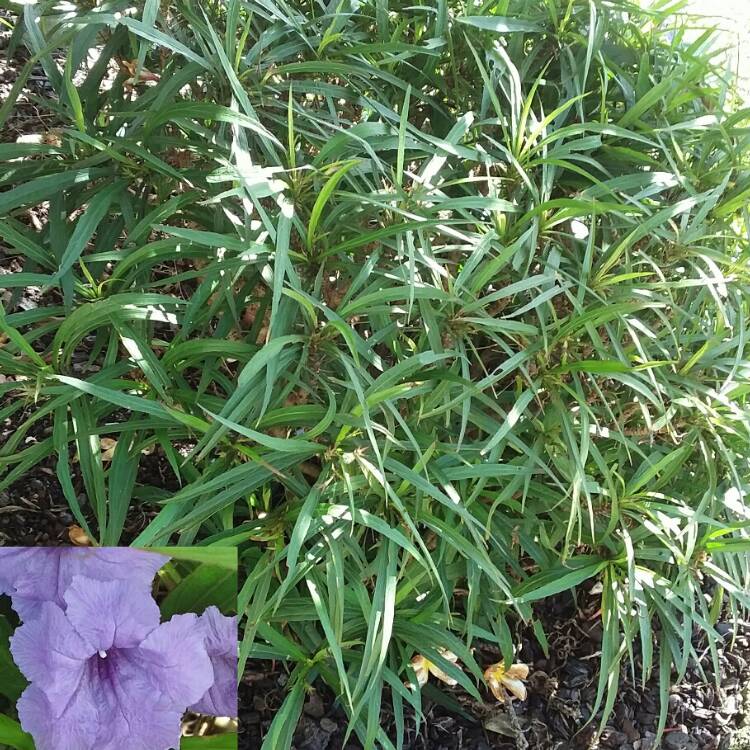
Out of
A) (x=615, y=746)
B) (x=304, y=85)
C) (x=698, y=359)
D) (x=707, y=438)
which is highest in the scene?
(x=304, y=85)

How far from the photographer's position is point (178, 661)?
73 centimetres

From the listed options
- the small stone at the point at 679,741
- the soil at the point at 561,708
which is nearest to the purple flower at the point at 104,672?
the soil at the point at 561,708

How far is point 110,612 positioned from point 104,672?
5 centimetres

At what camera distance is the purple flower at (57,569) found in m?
0.71

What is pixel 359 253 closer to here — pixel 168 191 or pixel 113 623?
pixel 168 191

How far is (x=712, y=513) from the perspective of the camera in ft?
3.44

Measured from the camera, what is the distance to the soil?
3.64 feet

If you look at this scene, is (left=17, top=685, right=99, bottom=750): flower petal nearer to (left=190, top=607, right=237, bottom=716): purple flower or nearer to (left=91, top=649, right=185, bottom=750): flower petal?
(left=91, top=649, right=185, bottom=750): flower petal

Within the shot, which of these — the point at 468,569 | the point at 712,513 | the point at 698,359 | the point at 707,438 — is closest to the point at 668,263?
the point at 698,359

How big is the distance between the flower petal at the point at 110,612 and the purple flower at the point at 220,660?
62 mm

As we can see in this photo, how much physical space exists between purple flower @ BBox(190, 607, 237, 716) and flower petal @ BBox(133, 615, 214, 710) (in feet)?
0.04

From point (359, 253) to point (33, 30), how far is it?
0.45 meters

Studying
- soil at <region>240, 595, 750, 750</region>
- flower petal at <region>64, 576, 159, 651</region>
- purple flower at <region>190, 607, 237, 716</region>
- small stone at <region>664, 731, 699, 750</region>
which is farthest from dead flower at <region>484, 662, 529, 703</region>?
flower petal at <region>64, 576, 159, 651</region>

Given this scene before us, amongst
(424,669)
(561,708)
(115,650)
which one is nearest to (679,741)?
(561,708)
